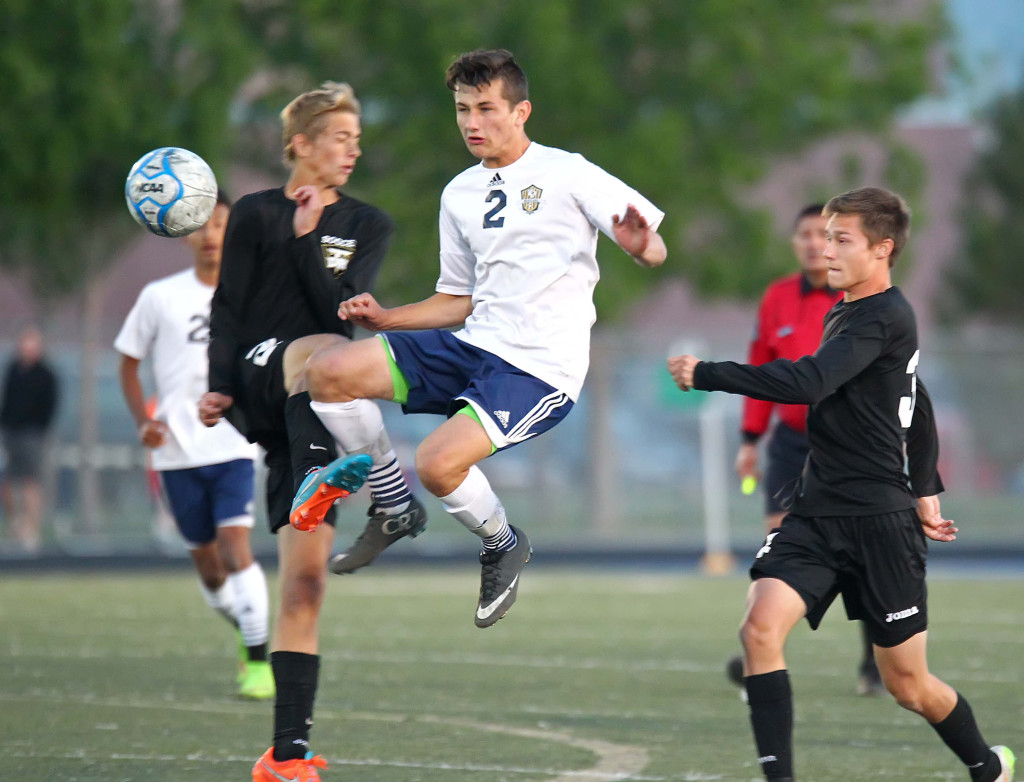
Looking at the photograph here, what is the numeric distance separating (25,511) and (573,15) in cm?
1020

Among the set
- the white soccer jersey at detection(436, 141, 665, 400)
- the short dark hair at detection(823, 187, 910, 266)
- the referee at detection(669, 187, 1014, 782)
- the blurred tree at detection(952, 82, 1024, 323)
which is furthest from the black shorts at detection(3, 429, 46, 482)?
the blurred tree at detection(952, 82, 1024, 323)

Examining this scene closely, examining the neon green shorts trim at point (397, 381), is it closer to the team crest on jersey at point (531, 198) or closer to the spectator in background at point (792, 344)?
the team crest on jersey at point (531, 198)

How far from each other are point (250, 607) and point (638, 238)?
142 inches

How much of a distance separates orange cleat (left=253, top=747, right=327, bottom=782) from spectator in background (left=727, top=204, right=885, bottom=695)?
347 centimetres

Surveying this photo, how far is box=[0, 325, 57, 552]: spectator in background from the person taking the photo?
1892cm

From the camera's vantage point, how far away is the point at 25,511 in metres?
19.1

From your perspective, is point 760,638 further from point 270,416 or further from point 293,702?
point 270,416

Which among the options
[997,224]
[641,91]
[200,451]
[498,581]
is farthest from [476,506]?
[997,224]

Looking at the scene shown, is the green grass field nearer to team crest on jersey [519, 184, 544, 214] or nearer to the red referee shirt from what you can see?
the red referee shirt

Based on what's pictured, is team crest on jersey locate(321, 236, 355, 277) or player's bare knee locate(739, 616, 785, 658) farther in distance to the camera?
team crest on jersey locate(321, 236, 355, 277)

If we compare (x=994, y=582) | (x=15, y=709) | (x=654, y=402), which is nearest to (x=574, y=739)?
(x=15, y=709)

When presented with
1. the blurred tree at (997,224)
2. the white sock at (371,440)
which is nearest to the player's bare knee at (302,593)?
the white sock at (371,440)

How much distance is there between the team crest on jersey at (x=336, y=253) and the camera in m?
5.82

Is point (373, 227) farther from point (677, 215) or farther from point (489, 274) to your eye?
point (677, 215)
